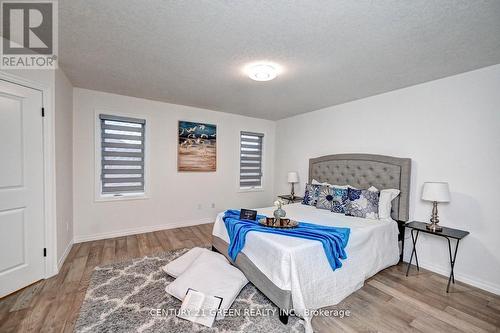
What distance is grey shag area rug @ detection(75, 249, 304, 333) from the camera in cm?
175

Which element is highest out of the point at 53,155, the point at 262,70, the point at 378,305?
the point at 262,70

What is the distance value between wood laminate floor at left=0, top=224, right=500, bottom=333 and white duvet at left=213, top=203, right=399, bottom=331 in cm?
16

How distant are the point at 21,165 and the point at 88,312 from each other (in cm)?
164

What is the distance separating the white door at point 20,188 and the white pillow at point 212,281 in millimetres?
1571

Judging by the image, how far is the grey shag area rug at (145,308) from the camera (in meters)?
1.75

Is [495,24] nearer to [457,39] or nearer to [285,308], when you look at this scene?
[457,39]

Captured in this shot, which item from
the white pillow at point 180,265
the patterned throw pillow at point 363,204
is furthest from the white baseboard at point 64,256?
the patterned throw pillow at point 363,204

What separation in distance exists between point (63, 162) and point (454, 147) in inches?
200

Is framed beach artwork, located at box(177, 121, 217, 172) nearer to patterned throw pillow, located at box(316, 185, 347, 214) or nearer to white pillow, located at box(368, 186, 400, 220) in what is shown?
patterned throw pillow, located at box(316, 185, 347, 214)

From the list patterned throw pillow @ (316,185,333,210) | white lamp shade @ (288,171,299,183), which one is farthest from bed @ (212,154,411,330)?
white lamp shade @ (288,171,299,183)

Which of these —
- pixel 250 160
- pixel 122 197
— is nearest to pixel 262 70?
pixel 250 160

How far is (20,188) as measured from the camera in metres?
2.21

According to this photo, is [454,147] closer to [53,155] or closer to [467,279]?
[467,279]

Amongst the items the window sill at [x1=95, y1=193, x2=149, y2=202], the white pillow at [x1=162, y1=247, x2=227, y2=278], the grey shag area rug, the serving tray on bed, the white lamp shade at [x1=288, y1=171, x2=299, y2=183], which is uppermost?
the white lamp shade at [x1=288, y1=171, x2=299, y2=183]
